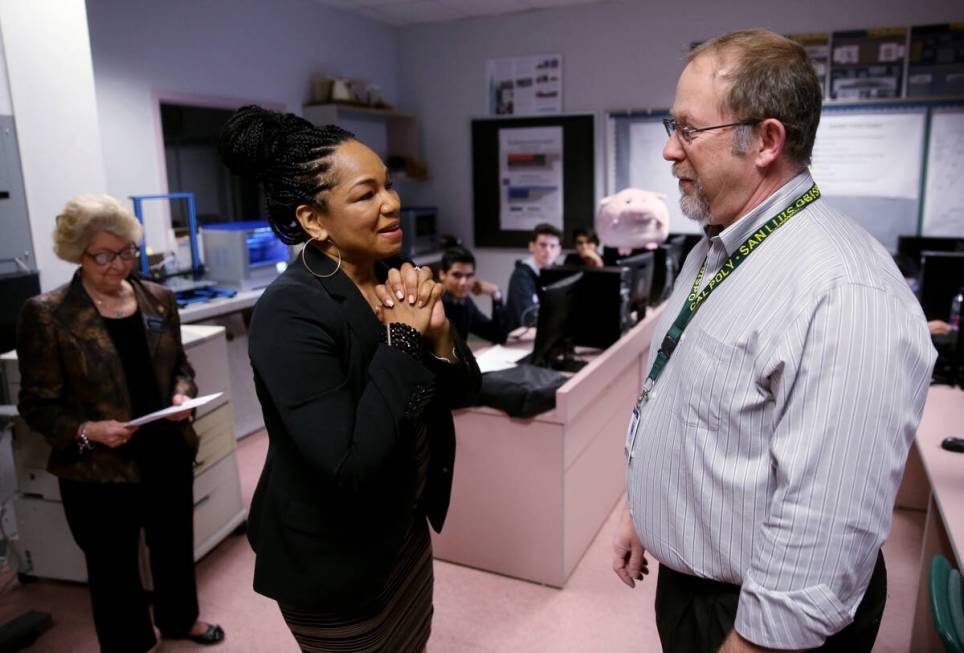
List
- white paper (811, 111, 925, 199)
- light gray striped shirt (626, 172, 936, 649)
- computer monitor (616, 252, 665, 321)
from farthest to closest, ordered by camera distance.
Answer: white paper (811, 111, 925, 199) < computer monitor (616, 252, 665, 321) < light gray striped shirt (626, 172, 936, 649)

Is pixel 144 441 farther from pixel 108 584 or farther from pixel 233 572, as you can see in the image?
pixel 233 572

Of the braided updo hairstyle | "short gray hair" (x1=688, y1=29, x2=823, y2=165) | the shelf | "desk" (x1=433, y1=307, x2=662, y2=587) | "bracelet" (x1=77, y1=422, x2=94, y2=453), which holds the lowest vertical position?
"desk" (x1=433, y1=307, x2=662, y2=587)

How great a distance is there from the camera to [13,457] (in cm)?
250

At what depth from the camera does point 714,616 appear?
1096mm

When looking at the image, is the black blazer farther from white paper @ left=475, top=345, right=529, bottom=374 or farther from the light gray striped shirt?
white paper @ left=475, top=345, right=529, bottom=374

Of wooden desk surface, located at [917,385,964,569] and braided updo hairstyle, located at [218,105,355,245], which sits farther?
wooden desk surface, located at [917,385,964,569]

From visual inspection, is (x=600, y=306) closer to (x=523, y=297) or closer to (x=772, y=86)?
(x=523, y=297)

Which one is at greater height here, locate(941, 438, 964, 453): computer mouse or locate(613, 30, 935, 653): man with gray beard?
locate(613, 30, 935, 653): man with gray beard

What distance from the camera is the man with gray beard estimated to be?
0.89 meters

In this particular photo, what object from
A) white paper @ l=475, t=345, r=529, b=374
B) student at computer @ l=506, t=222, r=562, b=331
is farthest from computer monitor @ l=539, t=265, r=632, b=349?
student at computer @ l=506, t=222, r=562, b=331

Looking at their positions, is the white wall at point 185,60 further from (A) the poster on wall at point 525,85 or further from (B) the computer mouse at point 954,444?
(B) the computer mouse at point 954,444

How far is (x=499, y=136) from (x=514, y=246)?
911 millimetres

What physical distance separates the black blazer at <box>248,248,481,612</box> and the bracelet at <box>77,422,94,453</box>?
89cm

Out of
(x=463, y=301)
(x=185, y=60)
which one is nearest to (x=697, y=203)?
(x=463, y=301)
